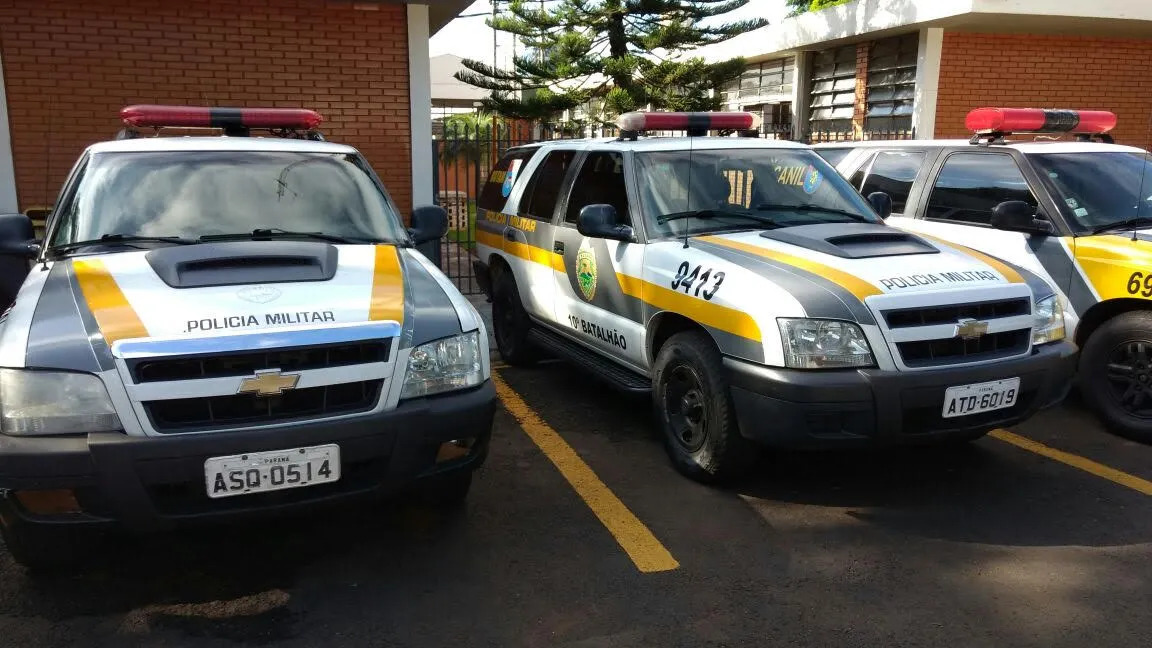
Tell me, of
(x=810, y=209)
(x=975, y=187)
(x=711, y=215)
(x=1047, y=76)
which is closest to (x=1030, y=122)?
(x=975, y=187)

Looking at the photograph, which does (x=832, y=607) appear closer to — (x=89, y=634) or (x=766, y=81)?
(x=89, y=634)

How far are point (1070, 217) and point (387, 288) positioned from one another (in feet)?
14.1

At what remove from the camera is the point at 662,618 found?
3.14m

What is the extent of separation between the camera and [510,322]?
677 cm

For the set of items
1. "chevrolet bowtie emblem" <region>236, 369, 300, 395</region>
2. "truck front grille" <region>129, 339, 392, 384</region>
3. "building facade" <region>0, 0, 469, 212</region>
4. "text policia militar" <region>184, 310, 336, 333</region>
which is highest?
"building facade" <region>0, 0, 469, 212</region>

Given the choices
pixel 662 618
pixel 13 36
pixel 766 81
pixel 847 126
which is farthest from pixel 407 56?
pixel 766 81

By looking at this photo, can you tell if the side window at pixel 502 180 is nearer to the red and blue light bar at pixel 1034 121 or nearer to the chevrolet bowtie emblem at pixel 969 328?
the red and blue light bar at pixel 1034 121

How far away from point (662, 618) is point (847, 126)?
12915 mm

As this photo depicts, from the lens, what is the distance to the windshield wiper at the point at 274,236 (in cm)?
391

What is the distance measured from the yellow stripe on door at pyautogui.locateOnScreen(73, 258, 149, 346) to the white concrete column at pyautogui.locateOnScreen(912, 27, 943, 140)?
11418 mm

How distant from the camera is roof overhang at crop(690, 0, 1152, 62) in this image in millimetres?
10758

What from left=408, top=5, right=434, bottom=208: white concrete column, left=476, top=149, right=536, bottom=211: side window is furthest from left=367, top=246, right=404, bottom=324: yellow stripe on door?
left=408, top=5, right=434, bottom=208: white concrete column

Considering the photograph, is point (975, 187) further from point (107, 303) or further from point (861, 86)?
point (861, 86)

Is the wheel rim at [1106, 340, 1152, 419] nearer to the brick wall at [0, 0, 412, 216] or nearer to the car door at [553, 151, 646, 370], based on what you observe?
the car door at [553, 151, 646, 370]
